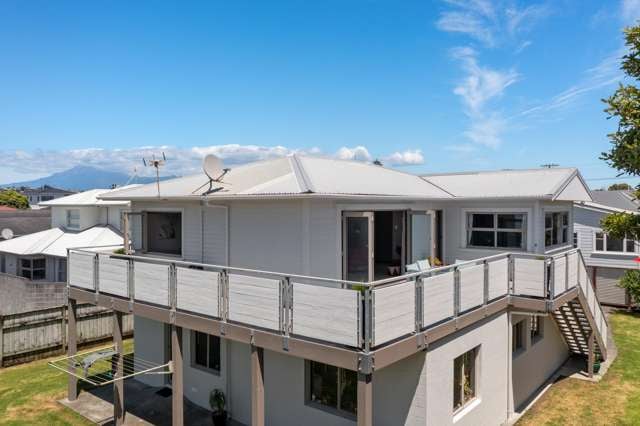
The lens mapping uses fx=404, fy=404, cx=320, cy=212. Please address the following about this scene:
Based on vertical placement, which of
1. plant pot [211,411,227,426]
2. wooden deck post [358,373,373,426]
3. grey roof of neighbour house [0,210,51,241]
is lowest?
plant pot [211,411,227,426]

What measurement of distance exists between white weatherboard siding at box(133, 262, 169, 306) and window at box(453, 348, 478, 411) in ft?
23.9

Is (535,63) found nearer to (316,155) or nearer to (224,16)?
(316,155)

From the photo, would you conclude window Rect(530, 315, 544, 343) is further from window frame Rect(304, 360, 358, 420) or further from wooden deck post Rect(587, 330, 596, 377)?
window frame Rect(304, 360, 358, 420)

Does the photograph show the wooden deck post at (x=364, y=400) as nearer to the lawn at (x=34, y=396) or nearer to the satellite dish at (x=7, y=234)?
the lawn at (x=34, y=396)

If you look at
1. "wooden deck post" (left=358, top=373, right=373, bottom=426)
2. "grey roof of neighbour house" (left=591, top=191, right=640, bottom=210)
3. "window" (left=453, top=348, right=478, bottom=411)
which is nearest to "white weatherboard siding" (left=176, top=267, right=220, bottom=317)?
"wooden deck post" (left=358, top=373, right=373, bottom=426)

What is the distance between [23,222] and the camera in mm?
35125

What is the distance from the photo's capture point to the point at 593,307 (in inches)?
569

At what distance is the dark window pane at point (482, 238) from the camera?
47.0 feet

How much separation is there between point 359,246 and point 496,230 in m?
6.23

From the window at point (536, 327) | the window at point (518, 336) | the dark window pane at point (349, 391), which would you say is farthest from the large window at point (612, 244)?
the dark window pane at point (349, 391)

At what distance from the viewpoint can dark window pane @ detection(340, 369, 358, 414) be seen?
9266 millimetres

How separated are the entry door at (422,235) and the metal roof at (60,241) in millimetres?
19952

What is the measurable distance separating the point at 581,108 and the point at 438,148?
9.67m

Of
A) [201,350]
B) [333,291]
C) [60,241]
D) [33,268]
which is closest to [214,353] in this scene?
[201,350]
